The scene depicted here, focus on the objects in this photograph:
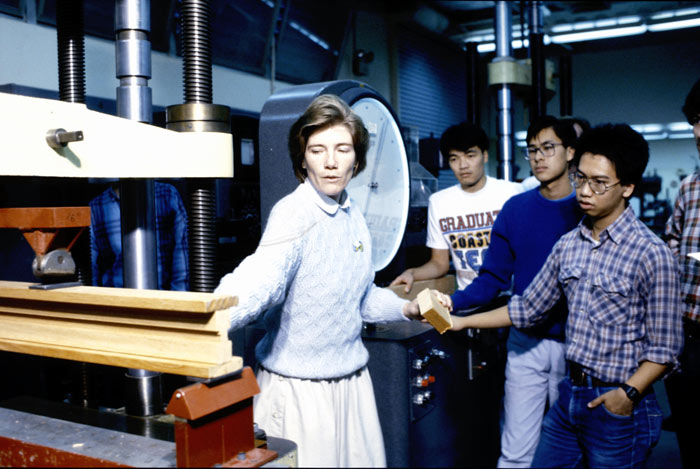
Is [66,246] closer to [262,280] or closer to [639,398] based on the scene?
[262,280]

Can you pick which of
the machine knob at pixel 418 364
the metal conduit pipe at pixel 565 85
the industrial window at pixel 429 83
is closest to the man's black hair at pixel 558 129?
the machine knob at pixel 418 364

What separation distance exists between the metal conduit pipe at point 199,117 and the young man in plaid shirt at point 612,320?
64cm

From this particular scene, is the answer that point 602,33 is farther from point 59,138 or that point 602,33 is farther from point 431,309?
point 59,138

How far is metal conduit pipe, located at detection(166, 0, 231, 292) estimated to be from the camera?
108 cm

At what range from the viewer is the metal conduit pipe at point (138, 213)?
44.3 inches

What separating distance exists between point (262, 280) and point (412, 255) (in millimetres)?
1621

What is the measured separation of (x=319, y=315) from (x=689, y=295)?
1.20 meters

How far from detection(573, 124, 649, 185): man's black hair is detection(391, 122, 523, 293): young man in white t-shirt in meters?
0.81

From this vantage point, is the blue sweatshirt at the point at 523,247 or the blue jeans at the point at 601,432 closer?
the blue jeans at the point at 601,432

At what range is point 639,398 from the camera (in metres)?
1.44

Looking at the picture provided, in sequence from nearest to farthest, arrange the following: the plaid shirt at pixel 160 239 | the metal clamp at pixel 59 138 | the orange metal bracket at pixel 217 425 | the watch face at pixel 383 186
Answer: the orange metal bracket at pixel 217 425, the metal clamp at pixel 59 138, the watch face at pixel 383 186, the plaid shirt at pixel 160 239

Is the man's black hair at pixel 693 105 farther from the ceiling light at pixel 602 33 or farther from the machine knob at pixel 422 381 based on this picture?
the ceiling light at pixel 602 33

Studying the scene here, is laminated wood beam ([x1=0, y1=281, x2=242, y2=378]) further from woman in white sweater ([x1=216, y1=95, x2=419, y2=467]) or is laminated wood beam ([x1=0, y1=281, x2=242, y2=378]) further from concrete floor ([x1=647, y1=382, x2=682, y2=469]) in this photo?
Result: concrete floor ([x1=647, y1=382, x2=682, y2=469])

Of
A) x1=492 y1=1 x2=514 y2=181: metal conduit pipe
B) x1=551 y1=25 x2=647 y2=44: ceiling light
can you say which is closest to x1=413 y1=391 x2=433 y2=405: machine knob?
x1=492 y1=1 x2=514 y2=181: metal conduit pipe
